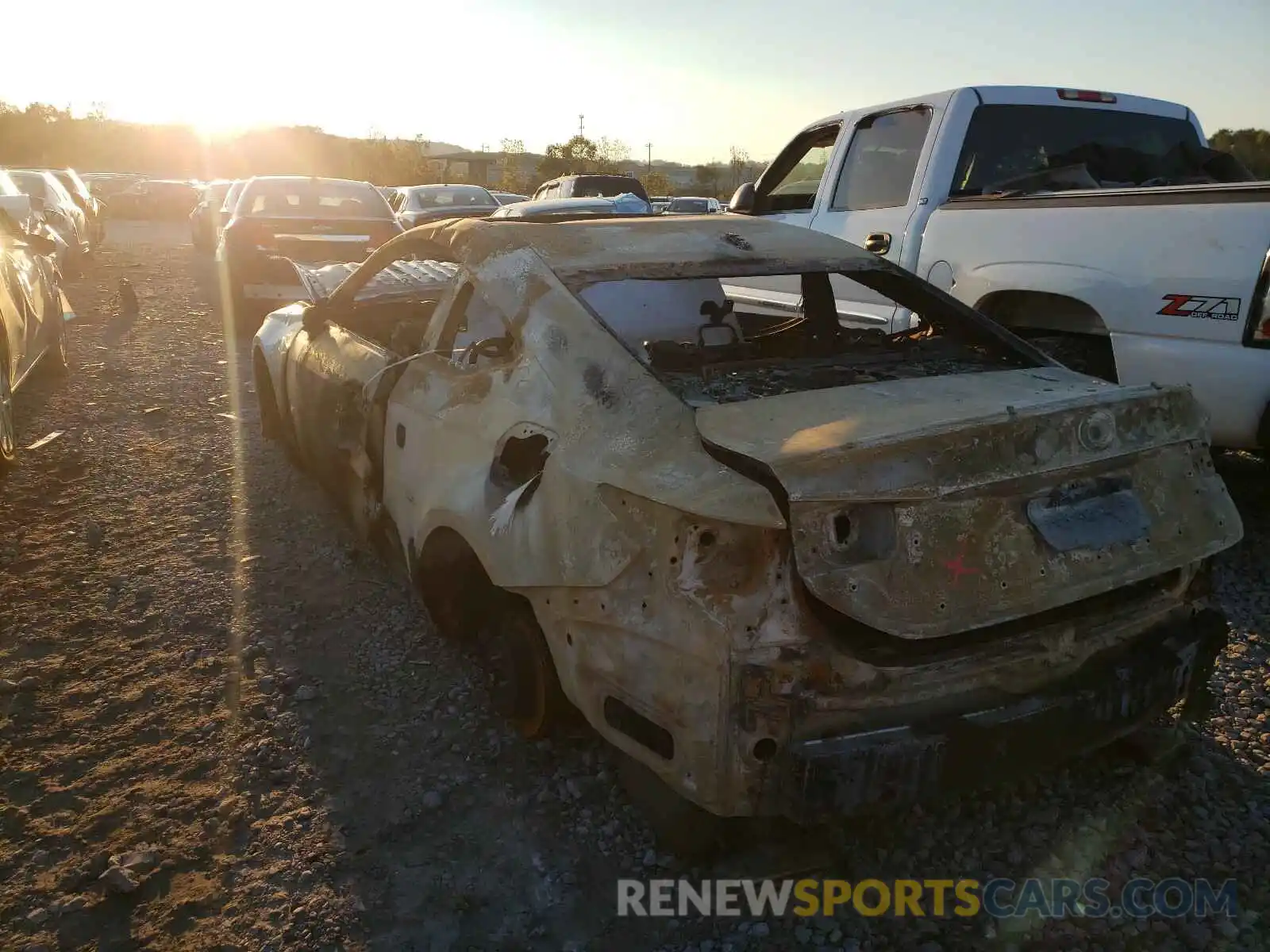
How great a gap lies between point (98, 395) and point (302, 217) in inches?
142

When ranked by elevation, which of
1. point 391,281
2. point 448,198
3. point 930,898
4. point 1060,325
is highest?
point 448,198

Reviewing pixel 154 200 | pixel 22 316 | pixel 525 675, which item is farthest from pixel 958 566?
pixel 154 200

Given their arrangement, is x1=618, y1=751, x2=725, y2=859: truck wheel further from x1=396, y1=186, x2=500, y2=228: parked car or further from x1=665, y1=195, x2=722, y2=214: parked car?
x1=665, y1=195, x2=722, y2=214: parked car

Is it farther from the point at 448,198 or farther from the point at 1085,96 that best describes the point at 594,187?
the point at 1085,96

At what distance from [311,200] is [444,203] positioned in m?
5.24

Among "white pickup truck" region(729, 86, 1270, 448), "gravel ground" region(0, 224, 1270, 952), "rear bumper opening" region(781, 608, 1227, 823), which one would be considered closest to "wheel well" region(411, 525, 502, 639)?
"gravel ground" region(0, 224, 1270, 952)

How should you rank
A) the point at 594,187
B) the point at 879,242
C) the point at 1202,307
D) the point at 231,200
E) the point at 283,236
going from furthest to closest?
the point at 594,187, the point at 231,200, the point at 283,236, the point at 879,242, the point at 1202,307

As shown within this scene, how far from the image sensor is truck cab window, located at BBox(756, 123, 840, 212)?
6461mm

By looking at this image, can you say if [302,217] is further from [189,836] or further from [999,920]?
[999,920]

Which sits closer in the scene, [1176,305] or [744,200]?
[1176,305]

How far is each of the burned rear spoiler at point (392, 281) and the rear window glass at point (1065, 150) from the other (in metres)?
3.06

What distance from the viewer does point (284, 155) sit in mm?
58062

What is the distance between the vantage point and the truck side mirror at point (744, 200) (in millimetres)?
6570

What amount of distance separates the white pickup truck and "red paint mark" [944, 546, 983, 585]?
8.50 feet
